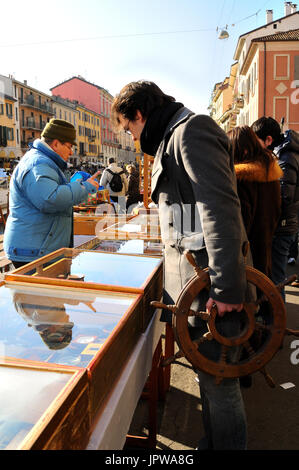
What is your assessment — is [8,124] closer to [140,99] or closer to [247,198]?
[247,198]

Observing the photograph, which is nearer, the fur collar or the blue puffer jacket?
the fur collar

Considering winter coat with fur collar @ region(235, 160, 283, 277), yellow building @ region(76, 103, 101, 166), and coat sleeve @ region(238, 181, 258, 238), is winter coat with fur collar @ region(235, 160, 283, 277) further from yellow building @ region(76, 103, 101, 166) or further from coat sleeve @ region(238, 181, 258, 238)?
yellow building @ region(76, 103, 101, 166)

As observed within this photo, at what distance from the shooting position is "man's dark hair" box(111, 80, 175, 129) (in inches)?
61.1

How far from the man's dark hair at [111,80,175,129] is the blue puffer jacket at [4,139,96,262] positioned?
85 cm

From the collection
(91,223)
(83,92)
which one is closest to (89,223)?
(91,223)

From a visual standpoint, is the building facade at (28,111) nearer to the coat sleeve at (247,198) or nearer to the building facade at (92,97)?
the building facade at (92,97)

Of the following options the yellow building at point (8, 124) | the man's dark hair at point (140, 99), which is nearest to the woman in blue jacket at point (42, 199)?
the man's dark hair at point (140, 99)

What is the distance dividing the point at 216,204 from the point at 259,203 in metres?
0.87

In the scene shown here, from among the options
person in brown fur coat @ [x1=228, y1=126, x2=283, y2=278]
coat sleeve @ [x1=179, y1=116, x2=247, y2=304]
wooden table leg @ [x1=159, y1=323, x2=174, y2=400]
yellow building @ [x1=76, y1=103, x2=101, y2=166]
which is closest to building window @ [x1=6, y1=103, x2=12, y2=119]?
yellow building @ [x1=76, y1=103, x2=101, y2=166]

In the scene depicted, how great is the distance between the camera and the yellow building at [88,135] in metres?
58.3

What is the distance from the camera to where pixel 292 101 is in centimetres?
2533

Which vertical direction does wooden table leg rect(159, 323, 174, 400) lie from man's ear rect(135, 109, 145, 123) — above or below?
below
